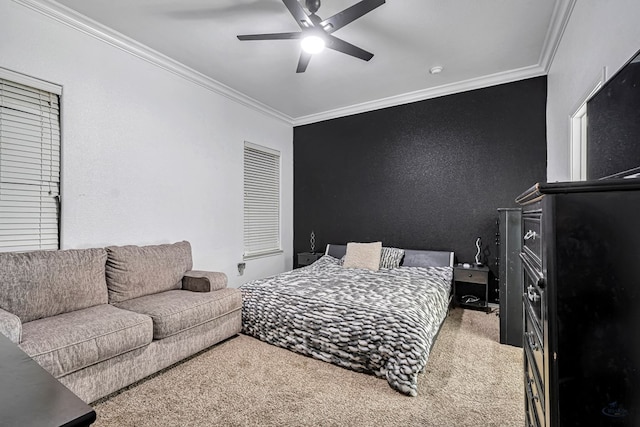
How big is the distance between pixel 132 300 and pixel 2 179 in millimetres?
1330

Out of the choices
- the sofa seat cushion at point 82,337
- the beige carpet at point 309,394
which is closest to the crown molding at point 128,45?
the sofa seat cushion at point 82,337

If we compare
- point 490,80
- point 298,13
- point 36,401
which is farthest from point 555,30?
point 36,401

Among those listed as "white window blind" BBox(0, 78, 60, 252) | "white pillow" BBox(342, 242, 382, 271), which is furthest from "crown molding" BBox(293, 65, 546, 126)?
"white window blind" BBox(0, 78, 60, 252)

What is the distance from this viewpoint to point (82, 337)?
1875 millimetres

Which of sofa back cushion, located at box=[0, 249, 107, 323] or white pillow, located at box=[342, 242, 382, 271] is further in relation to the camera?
white pillow, located at box=[342, 242, 382, 271]

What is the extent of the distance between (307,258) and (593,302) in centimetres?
445

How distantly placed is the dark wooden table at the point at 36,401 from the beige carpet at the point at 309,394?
1456 mm

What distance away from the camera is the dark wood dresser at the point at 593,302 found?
0.71m

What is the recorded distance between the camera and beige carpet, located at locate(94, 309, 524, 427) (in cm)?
182

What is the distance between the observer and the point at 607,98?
1280 millimetres

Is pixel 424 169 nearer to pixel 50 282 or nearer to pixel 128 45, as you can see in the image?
pixel 128 45

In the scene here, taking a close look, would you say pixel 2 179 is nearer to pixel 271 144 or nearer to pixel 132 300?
pixel 132 300

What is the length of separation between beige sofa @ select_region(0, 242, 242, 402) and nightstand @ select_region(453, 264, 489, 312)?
2.64 metres

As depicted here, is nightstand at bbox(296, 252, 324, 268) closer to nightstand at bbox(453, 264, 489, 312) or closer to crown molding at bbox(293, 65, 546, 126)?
nightstand at bbox(453, 264, 489, 312)
